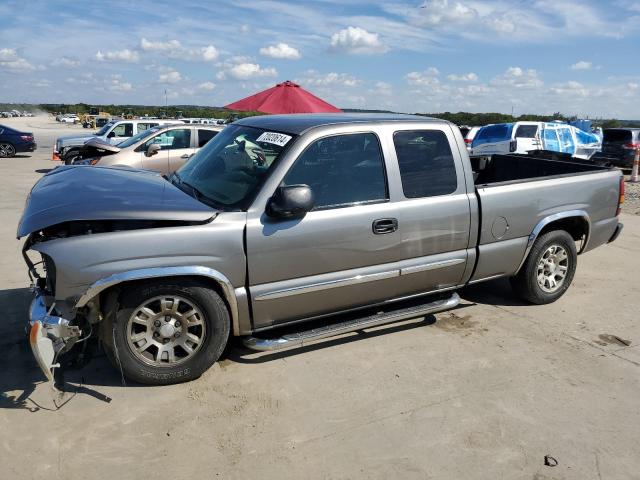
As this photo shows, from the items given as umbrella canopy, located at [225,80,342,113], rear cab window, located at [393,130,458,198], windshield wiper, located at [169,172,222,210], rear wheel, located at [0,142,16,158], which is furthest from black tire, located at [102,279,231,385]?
rear wheel, located at [0,142,16,158]

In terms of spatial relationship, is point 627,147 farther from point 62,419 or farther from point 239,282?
point 62,419

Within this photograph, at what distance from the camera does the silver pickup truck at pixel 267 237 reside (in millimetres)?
3260

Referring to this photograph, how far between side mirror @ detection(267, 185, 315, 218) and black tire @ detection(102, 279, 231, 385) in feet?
2.29

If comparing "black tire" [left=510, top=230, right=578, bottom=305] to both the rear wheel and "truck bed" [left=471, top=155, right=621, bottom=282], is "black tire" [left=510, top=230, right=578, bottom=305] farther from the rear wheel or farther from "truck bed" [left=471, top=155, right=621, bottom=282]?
the rear wheel

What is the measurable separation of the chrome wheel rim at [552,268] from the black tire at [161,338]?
319 cm

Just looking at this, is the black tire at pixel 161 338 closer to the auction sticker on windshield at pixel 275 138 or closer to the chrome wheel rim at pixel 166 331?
the chrome wheel rim at pixel 166 331

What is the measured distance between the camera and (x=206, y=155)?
4.45 meters

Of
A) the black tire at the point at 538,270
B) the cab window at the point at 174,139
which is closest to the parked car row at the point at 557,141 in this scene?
the cab window at the point at 174,139

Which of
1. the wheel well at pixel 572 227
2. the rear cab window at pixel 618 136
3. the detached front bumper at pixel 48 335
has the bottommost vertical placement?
the detached front bumper at pixel 48 335

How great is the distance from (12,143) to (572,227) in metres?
20.5

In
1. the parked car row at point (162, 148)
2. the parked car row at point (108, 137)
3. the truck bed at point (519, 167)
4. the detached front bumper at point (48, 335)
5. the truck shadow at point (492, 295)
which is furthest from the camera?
the parked car row at point (108, 137)

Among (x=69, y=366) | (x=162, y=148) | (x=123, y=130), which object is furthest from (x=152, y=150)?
(x=123, y=130)

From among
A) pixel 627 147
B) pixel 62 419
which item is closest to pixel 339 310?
pixel 62 419

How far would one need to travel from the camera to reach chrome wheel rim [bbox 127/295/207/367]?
135 inches
